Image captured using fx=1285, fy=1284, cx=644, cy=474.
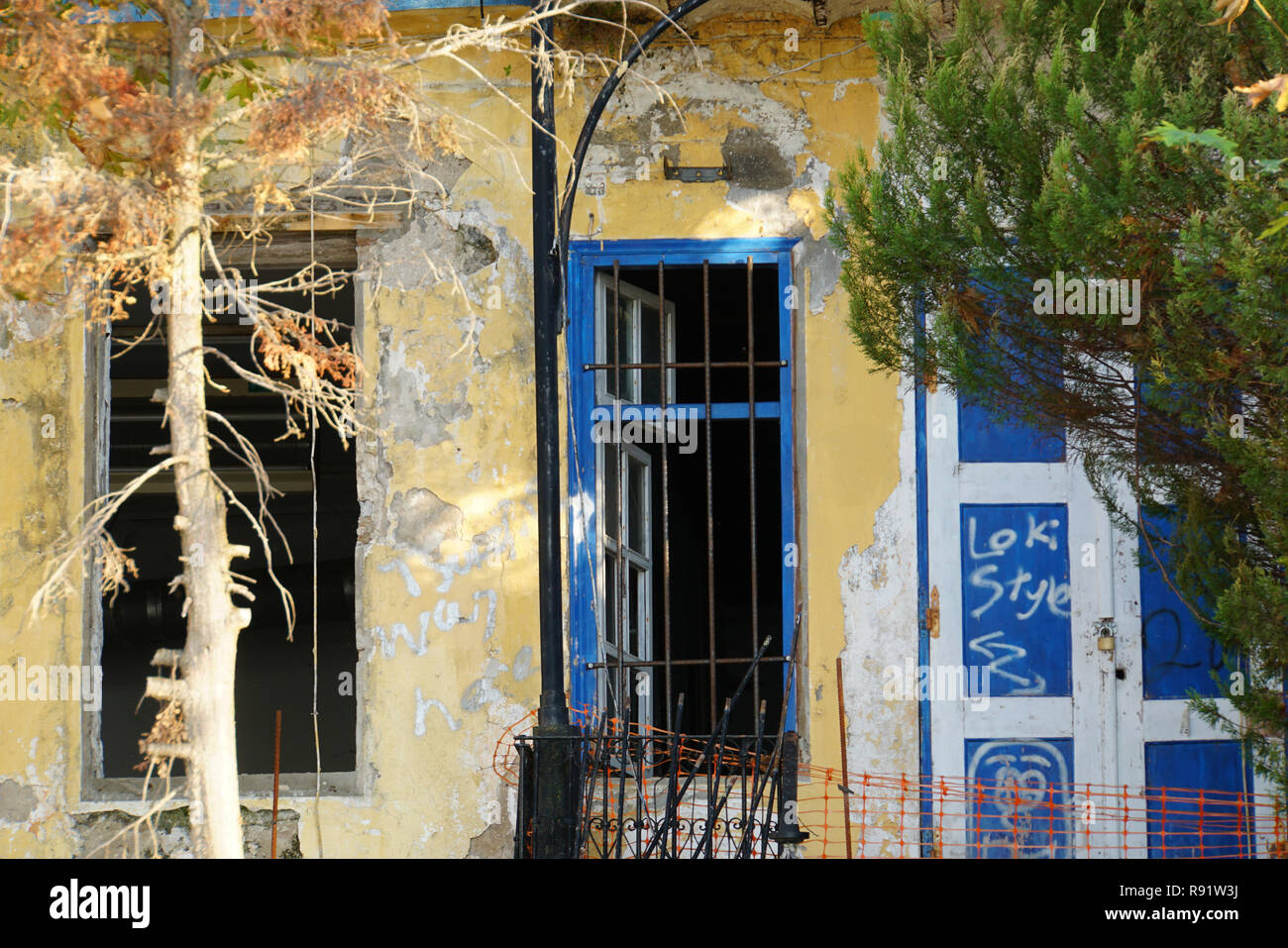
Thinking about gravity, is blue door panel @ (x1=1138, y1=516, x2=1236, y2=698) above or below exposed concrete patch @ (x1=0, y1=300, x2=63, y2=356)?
below

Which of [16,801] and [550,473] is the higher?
[550,473]

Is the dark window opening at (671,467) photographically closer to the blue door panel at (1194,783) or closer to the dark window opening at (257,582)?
the blue door panel at (1194,783)

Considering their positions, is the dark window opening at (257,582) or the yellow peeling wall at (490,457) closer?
the yellow peeling wall at (490,457)

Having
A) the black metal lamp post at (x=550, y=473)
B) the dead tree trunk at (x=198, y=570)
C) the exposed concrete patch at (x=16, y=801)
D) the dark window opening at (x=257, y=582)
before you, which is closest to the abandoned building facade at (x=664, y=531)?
the exposed concrete patch at (x=16, y=801)

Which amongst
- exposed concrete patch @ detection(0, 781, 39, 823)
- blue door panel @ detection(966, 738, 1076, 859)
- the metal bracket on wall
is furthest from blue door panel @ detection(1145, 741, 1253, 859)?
exposed concrete patch @ detection(0, 781, 39, 823)

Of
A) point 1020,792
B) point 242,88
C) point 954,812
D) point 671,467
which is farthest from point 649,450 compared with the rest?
point 242,88

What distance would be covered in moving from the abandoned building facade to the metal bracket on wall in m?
0.01

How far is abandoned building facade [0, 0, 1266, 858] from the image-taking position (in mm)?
5711

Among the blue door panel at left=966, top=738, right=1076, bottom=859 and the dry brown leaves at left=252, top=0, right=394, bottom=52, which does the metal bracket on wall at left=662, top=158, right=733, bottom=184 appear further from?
the blue door panel at left=966, top=738, right=1076, bottom=859

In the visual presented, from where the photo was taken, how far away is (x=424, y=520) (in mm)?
5848

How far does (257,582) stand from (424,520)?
18.5 feet

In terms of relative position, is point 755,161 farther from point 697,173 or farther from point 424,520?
point 424,520

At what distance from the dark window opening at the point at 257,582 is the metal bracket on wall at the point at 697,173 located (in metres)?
4.19

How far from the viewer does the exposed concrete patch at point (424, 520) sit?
584 cm
